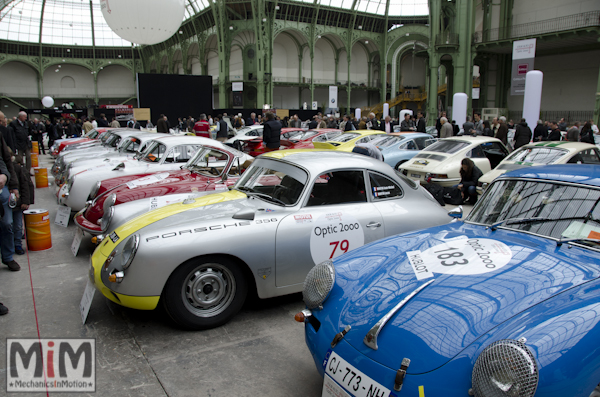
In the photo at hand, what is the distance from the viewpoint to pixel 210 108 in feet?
108

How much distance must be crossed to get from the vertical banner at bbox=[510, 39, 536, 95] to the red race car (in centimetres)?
986

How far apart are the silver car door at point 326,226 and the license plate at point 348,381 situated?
162cm

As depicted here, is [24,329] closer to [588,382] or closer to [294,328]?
[294,328]

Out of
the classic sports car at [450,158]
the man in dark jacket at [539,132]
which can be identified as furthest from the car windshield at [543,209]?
the man in dark jacket at [539,132]

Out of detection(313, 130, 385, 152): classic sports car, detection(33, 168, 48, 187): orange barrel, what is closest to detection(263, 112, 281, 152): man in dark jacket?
detection(313, 130, 385, 152): classic sports car

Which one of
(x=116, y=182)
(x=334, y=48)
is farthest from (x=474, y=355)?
(x=334, y=48)

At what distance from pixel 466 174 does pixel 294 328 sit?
687cm

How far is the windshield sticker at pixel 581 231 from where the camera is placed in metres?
2.71

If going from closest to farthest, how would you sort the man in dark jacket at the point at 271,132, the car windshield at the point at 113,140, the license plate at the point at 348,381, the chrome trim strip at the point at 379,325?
the license plate at the point at 348,381 < the chrome trim strip at the point at 379,325 < the man in dark jacket at the point at 271,132 < the car windshield at the point at 113,140

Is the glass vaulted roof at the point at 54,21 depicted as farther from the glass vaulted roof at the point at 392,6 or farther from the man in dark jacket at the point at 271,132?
the man in dark jacket at the point at 271,132

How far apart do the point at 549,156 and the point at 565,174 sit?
6977mm

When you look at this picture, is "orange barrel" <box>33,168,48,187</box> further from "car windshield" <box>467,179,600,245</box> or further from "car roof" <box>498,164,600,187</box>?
"car roof" <box>498,164,600,187</box>

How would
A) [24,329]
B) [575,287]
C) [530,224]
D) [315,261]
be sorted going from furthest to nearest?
1. [315,261]
2. [24,329]
3. [530,224]
4. [575,287]

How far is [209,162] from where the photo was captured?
23.6 ft
